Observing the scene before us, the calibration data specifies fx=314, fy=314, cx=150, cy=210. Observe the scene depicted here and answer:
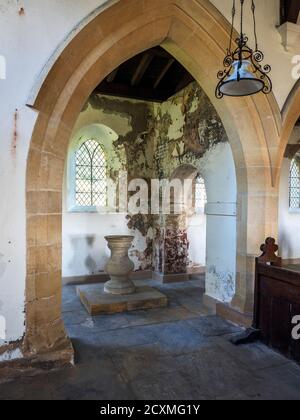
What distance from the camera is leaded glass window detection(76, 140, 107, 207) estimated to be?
18.8 feet

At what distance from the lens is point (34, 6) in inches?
92.6

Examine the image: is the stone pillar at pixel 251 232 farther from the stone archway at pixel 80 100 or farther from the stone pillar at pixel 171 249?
the stone pillar at pixel 171 249

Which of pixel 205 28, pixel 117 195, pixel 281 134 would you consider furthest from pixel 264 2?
pixel 117 195

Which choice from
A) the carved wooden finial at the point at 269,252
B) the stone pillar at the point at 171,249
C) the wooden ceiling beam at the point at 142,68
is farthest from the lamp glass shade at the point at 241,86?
the stone pillar at the point at 171,249

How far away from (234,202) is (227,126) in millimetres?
879

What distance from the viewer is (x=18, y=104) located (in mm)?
2316

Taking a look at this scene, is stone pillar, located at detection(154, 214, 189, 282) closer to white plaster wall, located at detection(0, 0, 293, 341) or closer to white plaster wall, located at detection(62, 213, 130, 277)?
white plaster wall, located at detection(62, 213, 130, 277)

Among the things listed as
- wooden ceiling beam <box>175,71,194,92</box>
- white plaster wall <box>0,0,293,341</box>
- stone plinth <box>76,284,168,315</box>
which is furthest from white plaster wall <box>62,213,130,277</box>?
white plaster wall <box>0,0,293,341</box>

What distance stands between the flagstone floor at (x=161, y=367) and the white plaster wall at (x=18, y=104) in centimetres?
55

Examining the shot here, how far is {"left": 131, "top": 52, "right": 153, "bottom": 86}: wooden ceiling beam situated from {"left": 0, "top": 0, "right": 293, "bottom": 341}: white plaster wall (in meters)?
2.19

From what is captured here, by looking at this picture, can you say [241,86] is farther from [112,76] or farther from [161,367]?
[112,76]

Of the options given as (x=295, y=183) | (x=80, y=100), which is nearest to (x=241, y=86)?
(x=80, y=100)

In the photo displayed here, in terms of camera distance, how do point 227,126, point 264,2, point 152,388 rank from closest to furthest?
point 152,388 < point 264,2 < point 227,126

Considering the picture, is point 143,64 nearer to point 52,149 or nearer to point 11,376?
point 52,149
